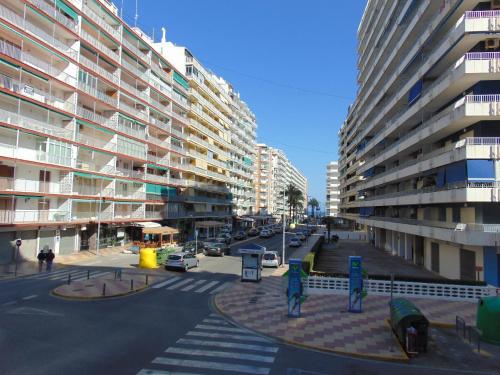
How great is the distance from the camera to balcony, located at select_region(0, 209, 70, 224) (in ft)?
101

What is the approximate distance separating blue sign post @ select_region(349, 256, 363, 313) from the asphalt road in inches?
238

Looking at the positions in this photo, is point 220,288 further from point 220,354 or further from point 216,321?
point 220,354

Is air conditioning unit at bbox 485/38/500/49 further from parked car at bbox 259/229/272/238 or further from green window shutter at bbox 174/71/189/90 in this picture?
parked car at bbox 259/229/272/238


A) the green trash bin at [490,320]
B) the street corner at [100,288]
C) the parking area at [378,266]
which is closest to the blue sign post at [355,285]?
the green trash bin at [490,320]

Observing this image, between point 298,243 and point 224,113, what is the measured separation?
135ft

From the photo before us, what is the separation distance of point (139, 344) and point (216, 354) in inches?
109

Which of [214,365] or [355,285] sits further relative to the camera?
[355,285]

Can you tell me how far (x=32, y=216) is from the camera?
33406mm

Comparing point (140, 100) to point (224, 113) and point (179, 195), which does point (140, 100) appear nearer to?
point (179, 195)

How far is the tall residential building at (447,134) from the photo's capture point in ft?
80.6

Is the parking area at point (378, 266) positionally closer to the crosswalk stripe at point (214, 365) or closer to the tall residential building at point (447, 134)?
the tall residential building at point (447, 134)

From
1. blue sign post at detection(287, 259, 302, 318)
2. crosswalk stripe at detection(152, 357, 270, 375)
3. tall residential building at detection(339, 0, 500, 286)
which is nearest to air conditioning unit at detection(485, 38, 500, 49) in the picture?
tall residential building at detection(339, 0, 500, 286)

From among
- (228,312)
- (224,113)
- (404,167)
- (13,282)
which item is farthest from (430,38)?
(224,113)

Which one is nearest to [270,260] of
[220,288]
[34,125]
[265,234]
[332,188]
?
[220,288]
